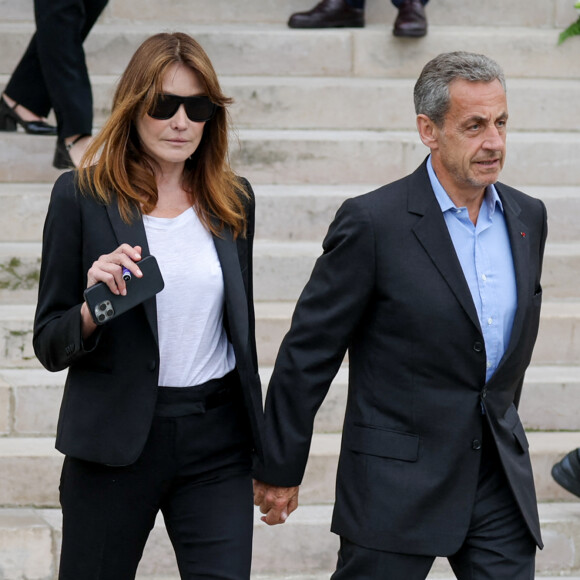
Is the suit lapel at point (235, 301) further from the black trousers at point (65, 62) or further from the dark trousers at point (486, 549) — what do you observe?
the black trousers at point (65, 62)

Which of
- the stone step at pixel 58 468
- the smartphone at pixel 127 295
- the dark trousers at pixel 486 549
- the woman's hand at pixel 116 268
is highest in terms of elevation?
the woman's hand at pixel 116 268

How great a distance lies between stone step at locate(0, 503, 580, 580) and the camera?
4445 millimetres

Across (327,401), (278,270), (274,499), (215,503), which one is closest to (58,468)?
(327,401)

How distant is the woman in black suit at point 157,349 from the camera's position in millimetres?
3027

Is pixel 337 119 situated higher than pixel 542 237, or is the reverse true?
pixel 542 237

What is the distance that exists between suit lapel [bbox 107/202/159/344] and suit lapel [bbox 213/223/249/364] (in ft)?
0.71

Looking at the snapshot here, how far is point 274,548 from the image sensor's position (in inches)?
181

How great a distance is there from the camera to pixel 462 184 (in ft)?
10.4

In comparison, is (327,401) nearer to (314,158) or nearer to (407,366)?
(314,158)

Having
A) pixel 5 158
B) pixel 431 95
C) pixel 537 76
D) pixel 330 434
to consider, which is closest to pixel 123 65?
pixel 5 158

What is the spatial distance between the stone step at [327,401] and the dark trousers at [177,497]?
5.77 feet

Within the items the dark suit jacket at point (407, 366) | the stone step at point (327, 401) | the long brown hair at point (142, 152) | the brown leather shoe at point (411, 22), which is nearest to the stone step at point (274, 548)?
the stone step at point (327, 401)

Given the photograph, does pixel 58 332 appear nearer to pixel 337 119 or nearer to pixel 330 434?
pixel 330 434

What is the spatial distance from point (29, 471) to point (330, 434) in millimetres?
1225
